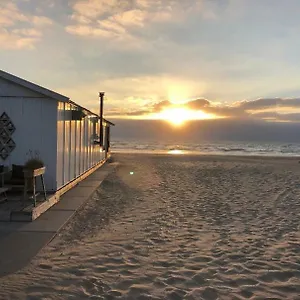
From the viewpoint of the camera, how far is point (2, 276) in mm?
4367

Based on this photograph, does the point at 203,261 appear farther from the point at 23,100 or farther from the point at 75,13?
the point at 75,13

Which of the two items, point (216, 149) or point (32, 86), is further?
point (216, 149)

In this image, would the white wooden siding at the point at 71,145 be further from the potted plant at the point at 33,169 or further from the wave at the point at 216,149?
the wave at the point at 216,149

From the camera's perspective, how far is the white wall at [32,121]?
9.20 meters

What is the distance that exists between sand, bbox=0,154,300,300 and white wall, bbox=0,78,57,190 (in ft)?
5.29

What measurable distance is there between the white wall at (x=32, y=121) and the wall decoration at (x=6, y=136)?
0.09m

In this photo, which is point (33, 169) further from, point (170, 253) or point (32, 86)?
point (170, 253)

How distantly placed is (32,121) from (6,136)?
769 mm

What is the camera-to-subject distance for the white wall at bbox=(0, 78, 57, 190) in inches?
362

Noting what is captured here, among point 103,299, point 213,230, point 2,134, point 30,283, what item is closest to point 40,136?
point 2,134

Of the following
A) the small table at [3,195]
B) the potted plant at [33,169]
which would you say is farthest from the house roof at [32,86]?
the small table at [3,195]

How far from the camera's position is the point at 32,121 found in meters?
9.27

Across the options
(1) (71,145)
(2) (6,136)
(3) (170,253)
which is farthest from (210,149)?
(3) (170,253)

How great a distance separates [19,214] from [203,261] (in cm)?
365
